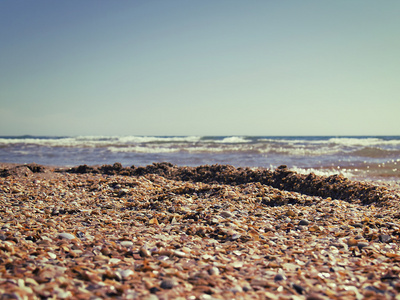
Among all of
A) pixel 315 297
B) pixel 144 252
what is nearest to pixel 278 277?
pixel 315 297

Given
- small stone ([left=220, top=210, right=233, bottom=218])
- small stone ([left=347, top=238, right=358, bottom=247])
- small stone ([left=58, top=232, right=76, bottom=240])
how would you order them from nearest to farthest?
small stone ([left=58, top=232, right=76, bottom=240])
small stone ([left=347, top=238, right=358, bottom=247])
small stone ([left=220, top=210, right=233, bottom=218])

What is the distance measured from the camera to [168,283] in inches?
83.2

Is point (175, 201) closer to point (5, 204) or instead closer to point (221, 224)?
point (221, 224)

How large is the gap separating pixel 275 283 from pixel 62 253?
193 cm

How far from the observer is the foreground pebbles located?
6.87ft

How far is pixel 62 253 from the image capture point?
2613 mm

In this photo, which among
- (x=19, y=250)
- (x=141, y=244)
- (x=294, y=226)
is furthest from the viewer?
(x=294, y=226)

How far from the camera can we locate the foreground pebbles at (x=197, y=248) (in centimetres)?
209

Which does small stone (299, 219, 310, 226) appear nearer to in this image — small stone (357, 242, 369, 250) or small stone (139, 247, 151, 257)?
small stone (357, 242, 369, 250)

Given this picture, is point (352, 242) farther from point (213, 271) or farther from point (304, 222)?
point (213, 271)

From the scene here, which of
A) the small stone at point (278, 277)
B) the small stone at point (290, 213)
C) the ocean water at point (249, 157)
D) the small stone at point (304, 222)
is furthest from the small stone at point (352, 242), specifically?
the ocean water at point (249, 157)

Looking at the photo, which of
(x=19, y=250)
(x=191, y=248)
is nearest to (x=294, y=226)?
(x=191, y=248)

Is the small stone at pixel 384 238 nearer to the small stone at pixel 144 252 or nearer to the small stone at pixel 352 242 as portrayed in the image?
the small stone at pixel 352 242

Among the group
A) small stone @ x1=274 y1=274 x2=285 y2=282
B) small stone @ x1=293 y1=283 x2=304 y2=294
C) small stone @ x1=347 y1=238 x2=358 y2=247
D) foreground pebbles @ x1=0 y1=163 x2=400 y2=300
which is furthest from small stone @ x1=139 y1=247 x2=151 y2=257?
small stone @ x1=347 y1=238 x2=358 y2=247
